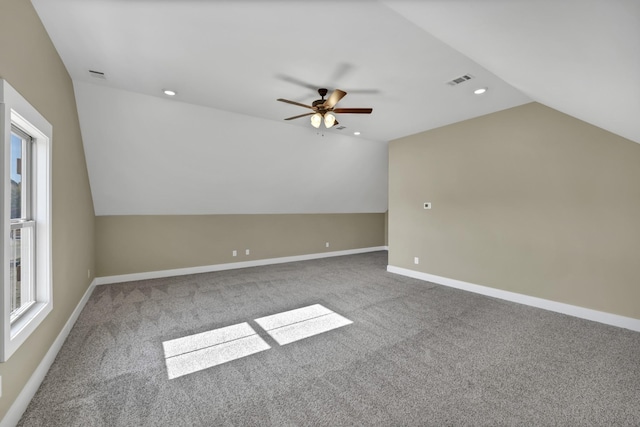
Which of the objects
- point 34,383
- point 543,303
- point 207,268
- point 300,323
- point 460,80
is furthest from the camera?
point 207,268

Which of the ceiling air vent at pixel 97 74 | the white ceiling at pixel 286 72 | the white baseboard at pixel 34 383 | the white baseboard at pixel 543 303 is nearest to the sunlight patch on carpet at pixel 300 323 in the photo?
the white baseboard at pixel 34 383

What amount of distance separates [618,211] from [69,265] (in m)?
6.50

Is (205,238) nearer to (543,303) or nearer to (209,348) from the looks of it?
(209,348)

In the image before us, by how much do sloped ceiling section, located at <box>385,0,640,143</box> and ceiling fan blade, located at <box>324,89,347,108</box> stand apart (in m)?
0.96

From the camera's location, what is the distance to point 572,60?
1.68 metres

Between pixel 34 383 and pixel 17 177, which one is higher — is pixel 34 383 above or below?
below

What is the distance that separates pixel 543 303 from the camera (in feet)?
12.7

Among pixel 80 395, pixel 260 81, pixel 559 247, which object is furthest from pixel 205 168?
pixel 559 247

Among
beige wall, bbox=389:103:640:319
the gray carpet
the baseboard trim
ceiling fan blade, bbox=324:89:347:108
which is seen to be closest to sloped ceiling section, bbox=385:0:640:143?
ceiling fan blade, bbox=324:89:347:108

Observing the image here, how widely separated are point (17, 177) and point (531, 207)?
5.83 metres

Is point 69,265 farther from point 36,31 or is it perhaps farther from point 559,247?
point 559,247

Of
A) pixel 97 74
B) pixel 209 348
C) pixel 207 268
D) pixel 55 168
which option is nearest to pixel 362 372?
pixel 209 348

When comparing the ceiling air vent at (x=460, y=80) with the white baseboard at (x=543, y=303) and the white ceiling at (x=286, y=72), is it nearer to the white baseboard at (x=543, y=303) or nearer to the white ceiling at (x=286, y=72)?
the white ceiling at (x=286, y=72)

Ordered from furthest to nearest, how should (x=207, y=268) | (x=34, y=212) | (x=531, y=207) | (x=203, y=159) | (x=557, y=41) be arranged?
(x=207, y=268), (x=203, y=159), (x=531, y=207), (x=34, y=212), (x=557, y=41)
